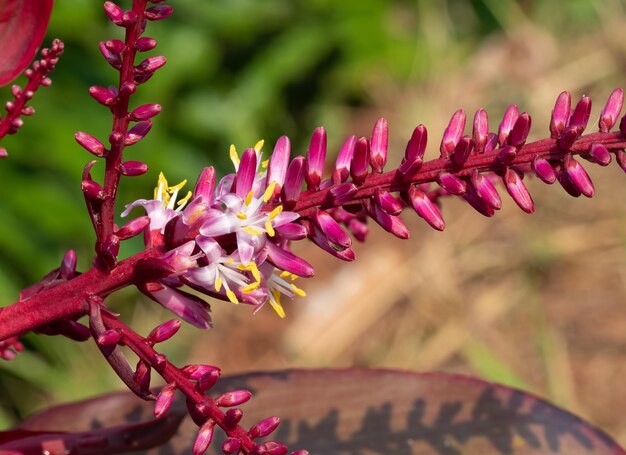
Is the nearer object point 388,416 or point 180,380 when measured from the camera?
point 180,380

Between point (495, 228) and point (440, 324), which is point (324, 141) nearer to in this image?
point (440, 324)

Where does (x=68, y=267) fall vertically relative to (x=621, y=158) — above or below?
below

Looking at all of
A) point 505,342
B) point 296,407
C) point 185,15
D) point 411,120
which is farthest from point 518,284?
point 296,407

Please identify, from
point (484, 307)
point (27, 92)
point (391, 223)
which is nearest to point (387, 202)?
point (391, 223)

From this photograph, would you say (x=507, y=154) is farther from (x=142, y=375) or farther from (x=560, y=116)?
(x=142, y=375)

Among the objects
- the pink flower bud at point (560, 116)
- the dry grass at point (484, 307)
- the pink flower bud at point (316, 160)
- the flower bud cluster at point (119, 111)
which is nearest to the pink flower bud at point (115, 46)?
the flower bud cluster at point (119, 111)

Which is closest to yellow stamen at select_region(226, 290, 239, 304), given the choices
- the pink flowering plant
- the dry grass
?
the pink flowering plant

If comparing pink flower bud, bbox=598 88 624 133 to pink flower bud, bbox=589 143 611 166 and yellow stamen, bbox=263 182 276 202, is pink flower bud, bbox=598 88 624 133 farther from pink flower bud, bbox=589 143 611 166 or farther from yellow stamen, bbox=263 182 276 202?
yellow stamen, bbox=263 182 276 202
